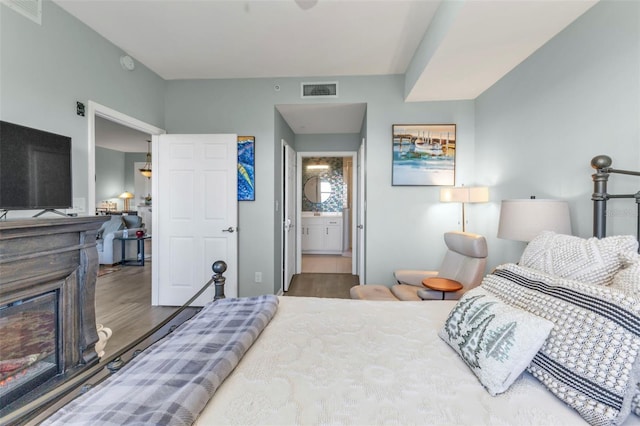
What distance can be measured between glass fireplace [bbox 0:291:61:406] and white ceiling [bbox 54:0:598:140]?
7.22ft

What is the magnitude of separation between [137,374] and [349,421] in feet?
2.25

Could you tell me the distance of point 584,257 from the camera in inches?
45.5

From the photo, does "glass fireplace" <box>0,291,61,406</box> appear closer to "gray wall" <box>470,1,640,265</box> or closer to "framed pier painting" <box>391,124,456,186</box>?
"framed pier painting" <box>391,124,456,186</box>

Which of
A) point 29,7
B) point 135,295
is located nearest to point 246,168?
point 29,7

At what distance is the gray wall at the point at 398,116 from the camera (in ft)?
5.20

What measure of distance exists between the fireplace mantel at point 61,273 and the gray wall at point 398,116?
538 millimetres

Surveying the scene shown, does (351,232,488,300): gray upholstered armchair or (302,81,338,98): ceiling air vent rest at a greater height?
(302,81,338,98): ceiling air vent

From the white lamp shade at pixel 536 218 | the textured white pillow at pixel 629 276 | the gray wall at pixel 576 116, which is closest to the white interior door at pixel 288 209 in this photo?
the gray wall at pixel 576 116

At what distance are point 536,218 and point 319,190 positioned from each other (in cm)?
538

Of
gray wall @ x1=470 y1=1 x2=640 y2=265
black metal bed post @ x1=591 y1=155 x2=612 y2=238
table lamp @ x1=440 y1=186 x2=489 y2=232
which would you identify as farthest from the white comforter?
table lamp @ x1=440 y1=186 x2=489 y2=232

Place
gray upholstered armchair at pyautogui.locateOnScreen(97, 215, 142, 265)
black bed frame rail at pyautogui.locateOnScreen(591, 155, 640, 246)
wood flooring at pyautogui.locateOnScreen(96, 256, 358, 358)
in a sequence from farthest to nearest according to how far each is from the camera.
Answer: gray upholstered armchair at pyautogui.locateOnScreen(97, 215, 142, 265) → wood flooring at pyautogui.locateOnScreen(96, 256, 358, 358) → black bed frame rail at pyautogui.locateOnScreen(591, 155, 640, 246)

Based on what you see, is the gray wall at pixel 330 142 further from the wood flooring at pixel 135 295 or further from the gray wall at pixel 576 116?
the gray wall at pixel 576 116

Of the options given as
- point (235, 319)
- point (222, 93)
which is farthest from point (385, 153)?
point (235, 319)

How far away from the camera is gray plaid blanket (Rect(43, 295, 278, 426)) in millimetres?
717
